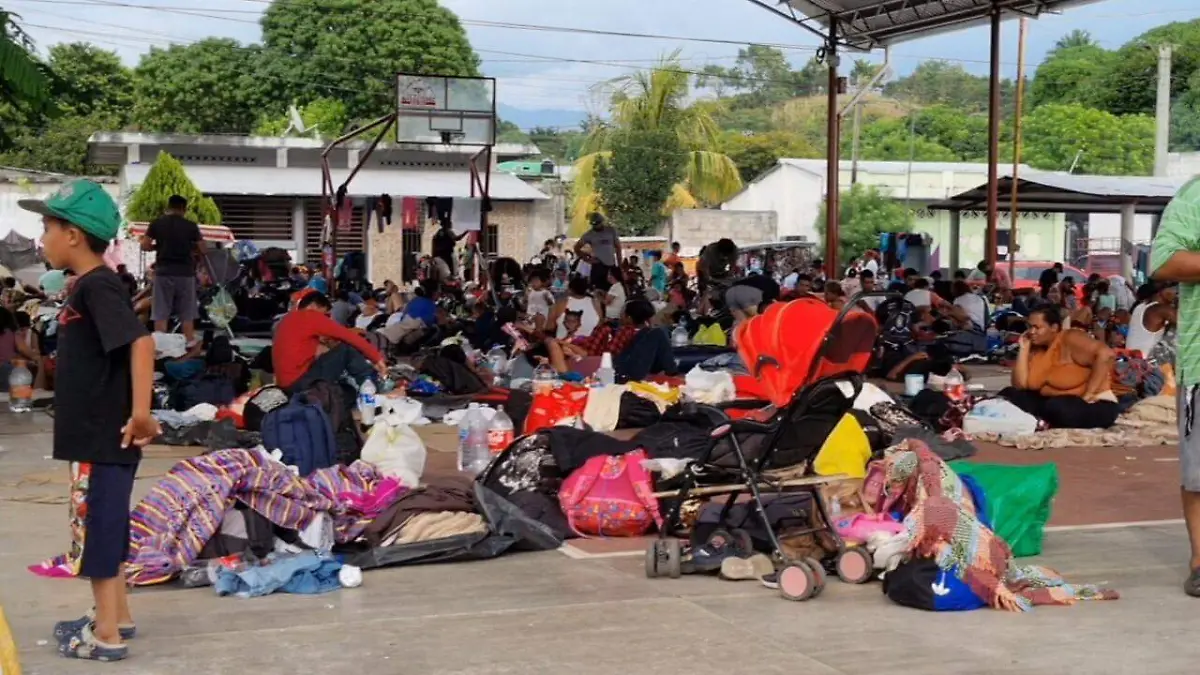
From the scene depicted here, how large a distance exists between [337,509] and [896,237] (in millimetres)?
25415

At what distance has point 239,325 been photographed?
69.0 ft

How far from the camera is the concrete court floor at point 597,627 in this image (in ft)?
18.4

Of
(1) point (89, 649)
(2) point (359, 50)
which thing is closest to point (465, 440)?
(1) point (89, 649)

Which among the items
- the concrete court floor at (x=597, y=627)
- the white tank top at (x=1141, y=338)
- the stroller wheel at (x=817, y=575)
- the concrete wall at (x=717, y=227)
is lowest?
the concrete court floor at (x=597, y=627)

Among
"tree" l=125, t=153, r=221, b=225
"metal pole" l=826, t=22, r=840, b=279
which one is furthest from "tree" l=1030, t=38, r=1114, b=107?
"metal pole" l=826, t=22, r=840, b=279

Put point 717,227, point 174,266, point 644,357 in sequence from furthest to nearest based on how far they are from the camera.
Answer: point 717,227 < point 174,266 < point 644,357

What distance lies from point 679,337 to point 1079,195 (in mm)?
12729

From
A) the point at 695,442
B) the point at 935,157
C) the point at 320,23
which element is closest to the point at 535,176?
the point at 320,23

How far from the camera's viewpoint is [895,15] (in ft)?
81.0

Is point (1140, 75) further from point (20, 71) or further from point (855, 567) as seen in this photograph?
point (855, 567)

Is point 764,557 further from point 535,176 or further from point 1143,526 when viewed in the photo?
point 535,176

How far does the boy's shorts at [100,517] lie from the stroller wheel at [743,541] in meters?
2.80

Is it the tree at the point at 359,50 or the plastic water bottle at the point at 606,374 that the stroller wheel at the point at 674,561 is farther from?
the tree at the point at 359,50

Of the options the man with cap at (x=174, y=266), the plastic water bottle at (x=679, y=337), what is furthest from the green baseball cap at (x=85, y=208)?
the plastic water bottle at (x=679, y=337)
